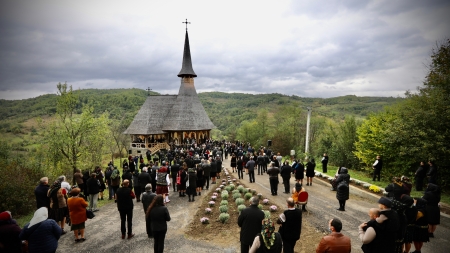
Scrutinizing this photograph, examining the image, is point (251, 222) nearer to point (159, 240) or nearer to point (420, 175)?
point (159, 240)

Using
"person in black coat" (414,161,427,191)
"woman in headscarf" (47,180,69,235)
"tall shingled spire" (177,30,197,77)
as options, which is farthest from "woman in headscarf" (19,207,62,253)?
"tall shingled spire" (177,30,197,77)

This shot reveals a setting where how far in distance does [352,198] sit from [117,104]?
75247 millimetres

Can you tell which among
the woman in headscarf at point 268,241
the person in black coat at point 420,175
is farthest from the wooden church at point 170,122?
the woman in headscarf at point 268,241

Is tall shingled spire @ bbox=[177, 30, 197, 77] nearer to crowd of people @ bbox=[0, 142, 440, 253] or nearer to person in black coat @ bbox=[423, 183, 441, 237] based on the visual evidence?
crowd of people @ bbox=[0, 142, 440, 253]

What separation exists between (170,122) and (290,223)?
26951mm

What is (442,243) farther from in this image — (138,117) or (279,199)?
(138,117)

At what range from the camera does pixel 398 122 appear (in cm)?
1212

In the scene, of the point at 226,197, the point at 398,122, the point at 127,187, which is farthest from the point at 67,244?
the point at 398,122

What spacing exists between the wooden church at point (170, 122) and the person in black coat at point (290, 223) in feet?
79.5

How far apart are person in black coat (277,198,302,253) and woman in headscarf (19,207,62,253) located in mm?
4730

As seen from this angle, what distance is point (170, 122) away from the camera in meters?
30.2

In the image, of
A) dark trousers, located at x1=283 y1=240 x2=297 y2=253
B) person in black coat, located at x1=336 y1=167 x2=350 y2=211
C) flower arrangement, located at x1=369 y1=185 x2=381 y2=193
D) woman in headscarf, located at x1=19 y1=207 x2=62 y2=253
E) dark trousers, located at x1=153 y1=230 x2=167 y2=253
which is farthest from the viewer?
flower arrangement, located at x1=369 y1=185 x2=381 y2=193

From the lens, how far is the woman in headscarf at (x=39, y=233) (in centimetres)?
436

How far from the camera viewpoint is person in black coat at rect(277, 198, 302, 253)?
487 cm
